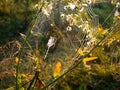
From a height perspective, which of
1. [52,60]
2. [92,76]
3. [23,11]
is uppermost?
[23,11]

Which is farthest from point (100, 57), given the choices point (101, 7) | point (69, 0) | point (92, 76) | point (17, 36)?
point (101, 7)

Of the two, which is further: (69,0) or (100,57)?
(100,57)

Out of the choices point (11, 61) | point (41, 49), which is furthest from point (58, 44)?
point (11, 61)

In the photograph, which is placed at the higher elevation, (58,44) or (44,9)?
(44,9)

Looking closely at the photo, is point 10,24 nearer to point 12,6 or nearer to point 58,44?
point 12,6

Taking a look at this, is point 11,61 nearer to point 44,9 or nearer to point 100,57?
point 44,9

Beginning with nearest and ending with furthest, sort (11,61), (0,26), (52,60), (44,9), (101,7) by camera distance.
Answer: (44,9) → (11,61) → (52,60) → (0,26) → (101,7)

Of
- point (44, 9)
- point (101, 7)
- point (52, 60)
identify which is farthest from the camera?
point (101, 7)

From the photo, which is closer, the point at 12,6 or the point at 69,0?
the point at 69,0

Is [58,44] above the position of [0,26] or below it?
below
